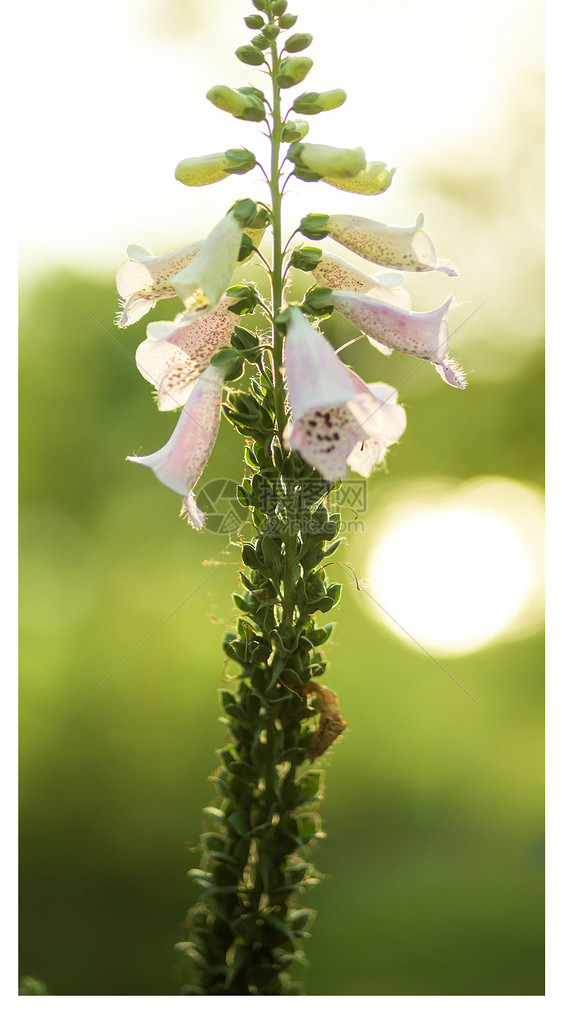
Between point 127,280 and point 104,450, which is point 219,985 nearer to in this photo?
point 127,280

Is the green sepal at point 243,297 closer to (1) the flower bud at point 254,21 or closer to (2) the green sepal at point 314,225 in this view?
(2) the green sepal at point 314,225

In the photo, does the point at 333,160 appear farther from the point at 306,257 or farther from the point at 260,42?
the point at 260,42

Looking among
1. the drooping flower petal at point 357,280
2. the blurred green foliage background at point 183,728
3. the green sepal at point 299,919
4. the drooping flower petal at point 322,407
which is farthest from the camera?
the blurred green foliage background at point 183,728

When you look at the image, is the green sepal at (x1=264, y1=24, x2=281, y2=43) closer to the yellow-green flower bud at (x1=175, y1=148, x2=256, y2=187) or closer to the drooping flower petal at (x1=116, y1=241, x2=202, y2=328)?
the yellow-green flower bud at (x1=175, y1=148, x2=256, y2=187)

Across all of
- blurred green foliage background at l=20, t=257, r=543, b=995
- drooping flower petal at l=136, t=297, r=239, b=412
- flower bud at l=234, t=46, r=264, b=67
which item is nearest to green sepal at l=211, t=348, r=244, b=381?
drooping flower petal at l=136, t=297, r=239, b=412

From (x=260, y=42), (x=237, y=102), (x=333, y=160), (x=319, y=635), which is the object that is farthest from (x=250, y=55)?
(x=319, y=635)

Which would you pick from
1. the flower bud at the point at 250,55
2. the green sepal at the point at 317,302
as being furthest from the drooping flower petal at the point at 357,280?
the flower bud at the point at 250,55

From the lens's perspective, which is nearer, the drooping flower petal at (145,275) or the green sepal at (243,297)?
the green sepal at (243,297)
